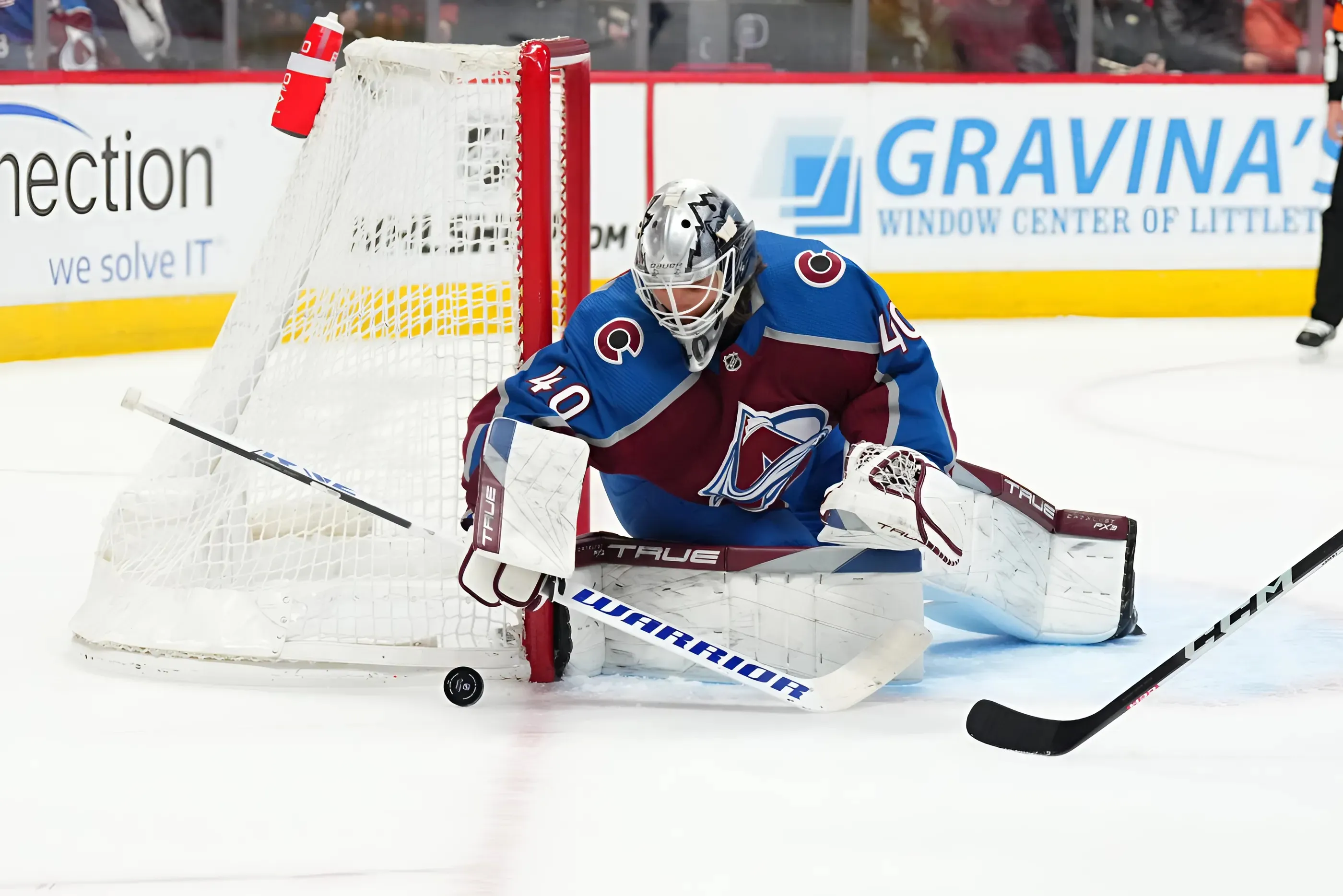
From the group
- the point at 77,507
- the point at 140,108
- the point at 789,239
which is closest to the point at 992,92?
the point at 140,108

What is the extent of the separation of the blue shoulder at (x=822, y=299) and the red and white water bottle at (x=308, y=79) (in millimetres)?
770

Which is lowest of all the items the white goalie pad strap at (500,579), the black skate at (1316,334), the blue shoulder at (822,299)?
the black skate at (1316,334)

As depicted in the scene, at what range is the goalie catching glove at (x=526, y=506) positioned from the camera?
235 centimetres

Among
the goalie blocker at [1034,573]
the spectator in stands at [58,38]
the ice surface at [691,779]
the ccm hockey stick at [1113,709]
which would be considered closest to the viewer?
the ice surface at [691,779]

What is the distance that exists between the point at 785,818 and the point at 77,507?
7.86 ft

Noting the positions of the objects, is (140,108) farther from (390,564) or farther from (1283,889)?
(1283,889)

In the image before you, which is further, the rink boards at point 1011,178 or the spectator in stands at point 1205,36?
the spectator in stands at point 1205,36

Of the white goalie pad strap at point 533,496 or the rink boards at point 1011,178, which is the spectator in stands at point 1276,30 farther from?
the white goalie pad strap at point 533,496

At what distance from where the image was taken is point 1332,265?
20.4 ft

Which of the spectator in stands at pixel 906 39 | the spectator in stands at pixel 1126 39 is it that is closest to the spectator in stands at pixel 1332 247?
the spectator in stands at pixel 1126 39

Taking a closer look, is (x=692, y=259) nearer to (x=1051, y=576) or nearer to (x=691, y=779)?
(x=691, y=779)

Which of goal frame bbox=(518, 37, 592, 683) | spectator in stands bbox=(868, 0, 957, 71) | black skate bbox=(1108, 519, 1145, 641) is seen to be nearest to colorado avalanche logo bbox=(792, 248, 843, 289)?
goal frame bbox=(518, 37, 592, 683)

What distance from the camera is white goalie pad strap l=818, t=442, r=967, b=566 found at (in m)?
2.32

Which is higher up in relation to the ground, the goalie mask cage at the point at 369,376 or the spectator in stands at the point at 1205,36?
the spectator in stands at the point at 1205,36
